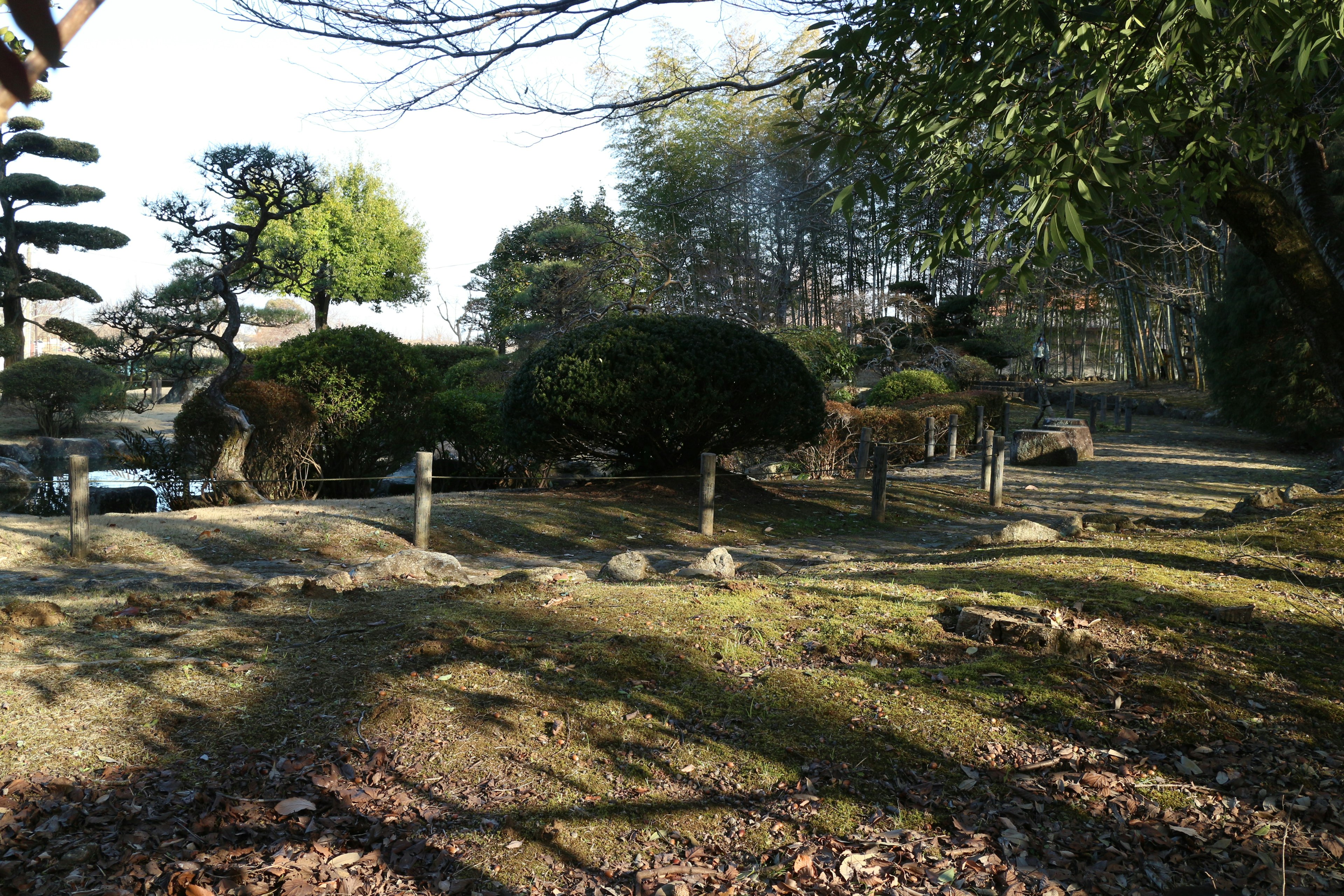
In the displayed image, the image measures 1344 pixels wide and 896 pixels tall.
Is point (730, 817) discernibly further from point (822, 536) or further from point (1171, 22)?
point (822, 536)

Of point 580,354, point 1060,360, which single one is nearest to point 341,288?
point 580,354

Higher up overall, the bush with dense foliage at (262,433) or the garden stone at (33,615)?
the bush with dense foliage at (262,433)

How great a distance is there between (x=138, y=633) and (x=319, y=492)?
29.4 ft

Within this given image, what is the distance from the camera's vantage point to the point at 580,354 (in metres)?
11.1

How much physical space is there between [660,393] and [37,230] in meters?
22.5

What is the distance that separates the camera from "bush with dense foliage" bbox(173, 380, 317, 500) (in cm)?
1170

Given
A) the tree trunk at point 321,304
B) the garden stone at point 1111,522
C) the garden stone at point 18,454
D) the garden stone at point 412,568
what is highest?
the tree trunk at point 321,304

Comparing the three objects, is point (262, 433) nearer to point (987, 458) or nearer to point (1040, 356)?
point (987, 458)

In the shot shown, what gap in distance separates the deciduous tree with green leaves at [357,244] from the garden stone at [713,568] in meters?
35.8

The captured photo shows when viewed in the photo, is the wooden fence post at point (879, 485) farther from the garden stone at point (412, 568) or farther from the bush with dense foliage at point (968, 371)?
the bush with dense foliage at point (968, 371)

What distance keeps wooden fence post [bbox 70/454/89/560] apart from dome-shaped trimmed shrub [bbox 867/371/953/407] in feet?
57.5

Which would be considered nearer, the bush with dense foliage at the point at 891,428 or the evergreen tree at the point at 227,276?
the evergreen tree at the point at 227,276

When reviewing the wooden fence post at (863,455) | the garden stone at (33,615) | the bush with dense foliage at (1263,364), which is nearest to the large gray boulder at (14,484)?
the garden stone at (33,615)

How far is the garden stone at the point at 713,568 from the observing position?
20.3ft
